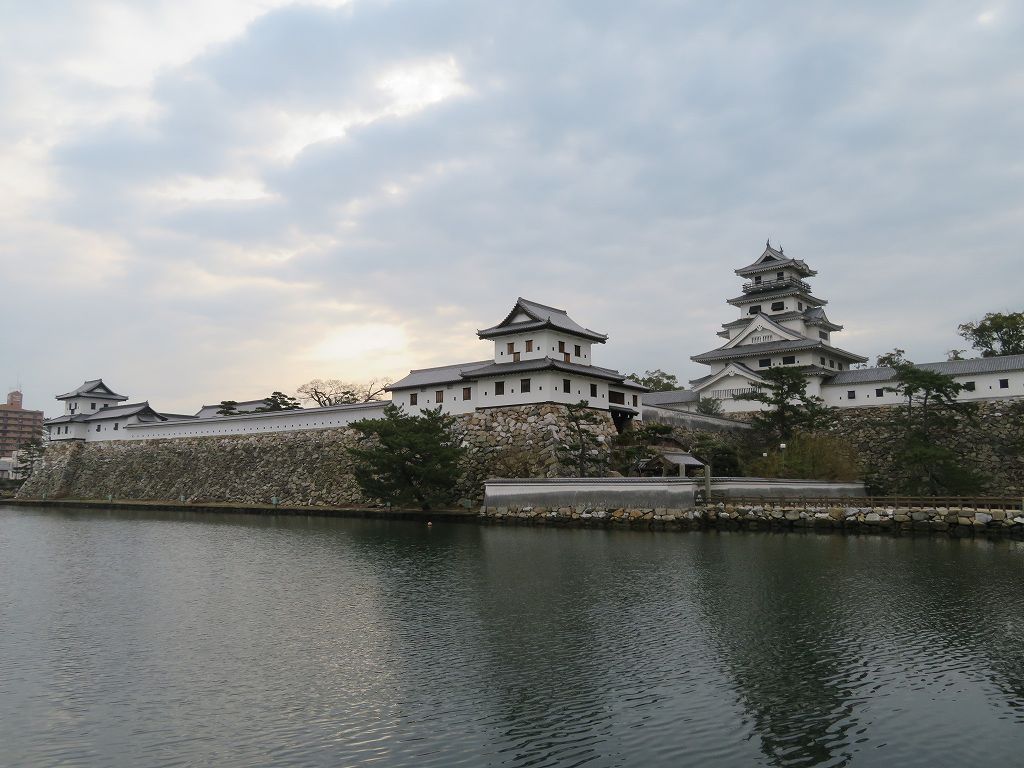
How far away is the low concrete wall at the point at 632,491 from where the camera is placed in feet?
97.5

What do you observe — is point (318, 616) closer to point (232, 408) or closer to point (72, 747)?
point (72, 747)

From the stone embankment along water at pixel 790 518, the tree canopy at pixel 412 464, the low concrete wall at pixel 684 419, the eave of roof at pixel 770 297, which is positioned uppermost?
the eave of roof at pixel 770 297

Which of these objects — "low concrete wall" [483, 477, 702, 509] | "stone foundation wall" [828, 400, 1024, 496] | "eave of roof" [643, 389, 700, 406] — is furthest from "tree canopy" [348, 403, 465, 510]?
"stone foundation wall" [828, 400, 1024, 496]

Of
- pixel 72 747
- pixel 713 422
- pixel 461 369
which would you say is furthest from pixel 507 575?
pixel 713 422

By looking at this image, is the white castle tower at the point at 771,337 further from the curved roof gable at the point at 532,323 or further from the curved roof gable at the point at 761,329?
the curved roof gable at the point at 532,323

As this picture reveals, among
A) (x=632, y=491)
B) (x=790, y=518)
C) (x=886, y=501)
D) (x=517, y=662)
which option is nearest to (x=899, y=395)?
(x=886, y=501)

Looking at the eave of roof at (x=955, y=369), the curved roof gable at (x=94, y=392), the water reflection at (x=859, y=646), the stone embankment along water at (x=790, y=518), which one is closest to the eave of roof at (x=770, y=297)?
the eave of roof at (x=955, y=369)

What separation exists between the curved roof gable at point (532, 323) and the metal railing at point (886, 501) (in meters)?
11.8

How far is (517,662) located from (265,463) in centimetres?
3865

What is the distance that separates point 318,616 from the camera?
535 inches

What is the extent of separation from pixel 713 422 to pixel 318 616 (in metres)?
31.6

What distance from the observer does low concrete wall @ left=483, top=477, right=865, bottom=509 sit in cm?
2972

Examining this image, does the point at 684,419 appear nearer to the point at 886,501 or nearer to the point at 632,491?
the point at 632,491

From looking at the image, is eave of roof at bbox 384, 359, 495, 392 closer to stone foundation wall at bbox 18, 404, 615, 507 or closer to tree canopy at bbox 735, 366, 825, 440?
stone foundation wall at bbox 18, 404, 615, 507
